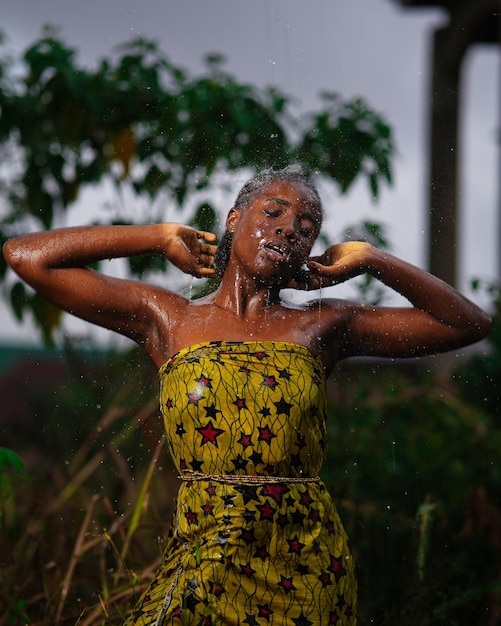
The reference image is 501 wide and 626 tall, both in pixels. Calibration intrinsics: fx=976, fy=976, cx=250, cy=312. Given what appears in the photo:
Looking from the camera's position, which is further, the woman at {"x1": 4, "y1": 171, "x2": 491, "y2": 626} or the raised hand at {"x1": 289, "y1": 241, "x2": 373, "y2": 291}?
the raised hand at {"x1": 289, "y1": 241, "x2": 373, "y2": 291}

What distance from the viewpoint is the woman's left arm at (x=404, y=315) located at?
2.71 m

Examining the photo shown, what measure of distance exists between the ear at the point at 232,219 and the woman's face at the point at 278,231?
0.05 meters

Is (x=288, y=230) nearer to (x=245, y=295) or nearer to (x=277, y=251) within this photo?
(x=277, y=251)

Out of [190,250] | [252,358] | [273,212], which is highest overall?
[273,212]

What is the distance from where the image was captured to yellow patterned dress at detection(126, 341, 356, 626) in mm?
2354

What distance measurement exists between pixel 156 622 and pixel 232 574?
0.69 ft

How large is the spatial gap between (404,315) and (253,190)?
56cm

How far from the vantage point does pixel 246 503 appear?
2389mm

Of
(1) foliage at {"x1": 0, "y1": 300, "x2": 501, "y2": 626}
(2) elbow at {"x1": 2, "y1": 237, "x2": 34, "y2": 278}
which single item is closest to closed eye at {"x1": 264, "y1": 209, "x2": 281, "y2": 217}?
(2) elbow at {"x1": 2, "y1": 237, "x2": 34, "y2": 278}

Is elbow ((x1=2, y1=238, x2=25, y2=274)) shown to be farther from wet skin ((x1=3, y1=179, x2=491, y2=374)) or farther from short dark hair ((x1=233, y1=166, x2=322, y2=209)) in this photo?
short dark hair ((x1=233, y1=166, x2=322, y2=209))

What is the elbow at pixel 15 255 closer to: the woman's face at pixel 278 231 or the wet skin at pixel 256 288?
the wet skin at pixel 256 288

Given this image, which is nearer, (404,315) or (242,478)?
(242,478)

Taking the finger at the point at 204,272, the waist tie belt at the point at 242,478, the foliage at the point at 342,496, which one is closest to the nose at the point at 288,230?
the finger at the point at 204,272

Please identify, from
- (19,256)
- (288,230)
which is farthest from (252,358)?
(19,256)
